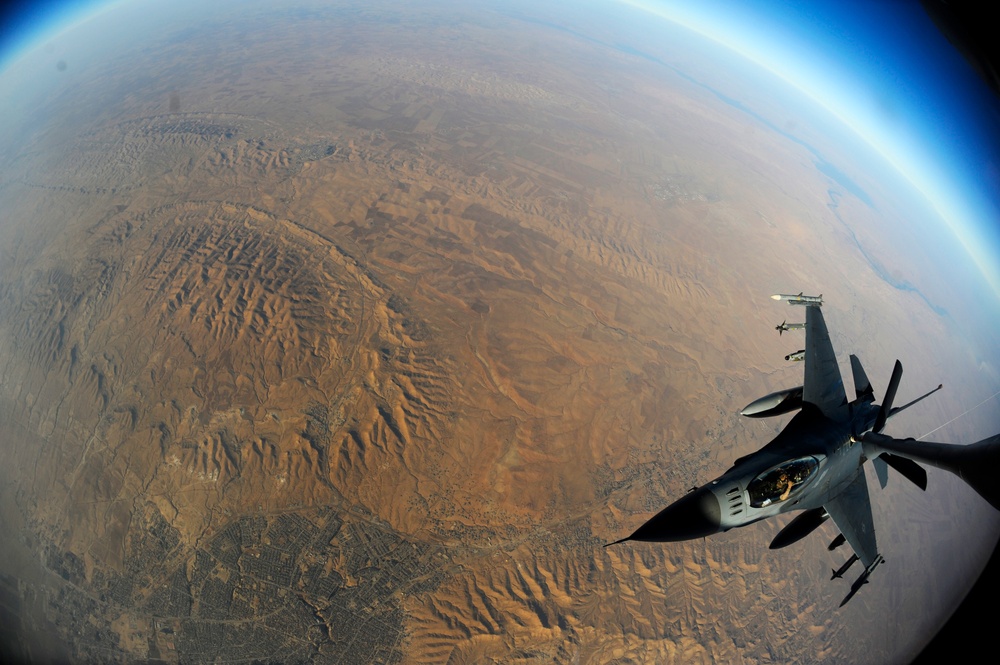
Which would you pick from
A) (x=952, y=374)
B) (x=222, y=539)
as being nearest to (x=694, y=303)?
(x=952, y=374)

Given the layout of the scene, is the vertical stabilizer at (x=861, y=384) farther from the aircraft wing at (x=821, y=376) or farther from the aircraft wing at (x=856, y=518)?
the aircraft wing at (x=856, y=518)

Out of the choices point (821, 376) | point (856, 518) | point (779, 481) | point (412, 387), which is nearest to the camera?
point (779, 481)

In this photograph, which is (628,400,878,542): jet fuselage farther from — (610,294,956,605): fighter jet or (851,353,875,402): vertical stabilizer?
(851,353,875,402): vertical stabilizer

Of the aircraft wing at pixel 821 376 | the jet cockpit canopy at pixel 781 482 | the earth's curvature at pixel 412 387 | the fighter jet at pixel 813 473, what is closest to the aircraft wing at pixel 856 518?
the fighter jet at pixel 813 473

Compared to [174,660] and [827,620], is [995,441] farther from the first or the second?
[174,660]

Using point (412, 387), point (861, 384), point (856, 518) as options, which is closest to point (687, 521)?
point (856, 518)

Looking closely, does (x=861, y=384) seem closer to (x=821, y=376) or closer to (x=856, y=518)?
(x=821, y=376)

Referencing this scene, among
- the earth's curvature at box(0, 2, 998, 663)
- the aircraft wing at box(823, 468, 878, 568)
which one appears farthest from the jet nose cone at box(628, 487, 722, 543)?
the aircraft wing at box(823, 468, 878, 568)
